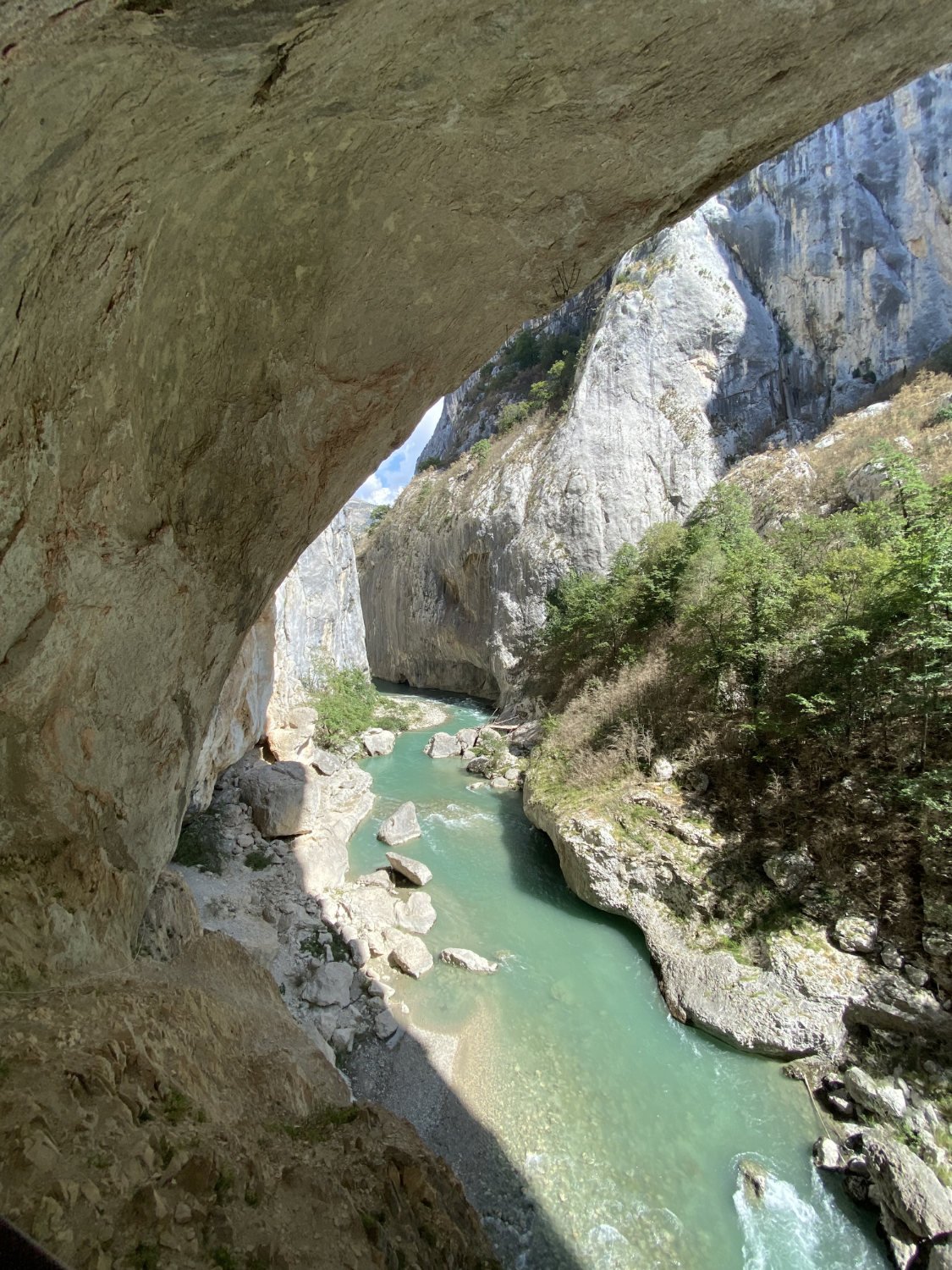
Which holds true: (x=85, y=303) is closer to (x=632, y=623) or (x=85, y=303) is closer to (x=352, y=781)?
(x=352, y=781)

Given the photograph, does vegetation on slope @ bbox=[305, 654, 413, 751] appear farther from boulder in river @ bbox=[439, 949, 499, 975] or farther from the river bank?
boulder in river @ bbox=[439, 949, 499, 975]

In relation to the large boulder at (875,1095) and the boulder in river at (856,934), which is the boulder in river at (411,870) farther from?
the large boulder at (875,1095)

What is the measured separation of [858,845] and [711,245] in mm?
25650

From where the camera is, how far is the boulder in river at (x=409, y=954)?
23.7 feet

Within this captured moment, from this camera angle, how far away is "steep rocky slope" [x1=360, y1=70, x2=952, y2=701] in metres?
20.8

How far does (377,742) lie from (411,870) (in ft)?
28.2

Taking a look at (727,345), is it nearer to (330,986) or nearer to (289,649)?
(289,649)

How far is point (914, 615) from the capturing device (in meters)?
7.08

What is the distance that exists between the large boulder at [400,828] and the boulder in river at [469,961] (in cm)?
353

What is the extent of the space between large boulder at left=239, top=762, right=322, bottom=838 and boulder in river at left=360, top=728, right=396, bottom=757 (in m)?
5.41

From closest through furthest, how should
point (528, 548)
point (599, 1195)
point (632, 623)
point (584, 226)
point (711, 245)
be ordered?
1. point (584, 226)
2. point (599, 1195)
3. point (632, 623)
4. point (528, 548)
5. point (711, 245)

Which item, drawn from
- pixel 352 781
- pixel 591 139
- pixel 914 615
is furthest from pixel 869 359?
pixel 591 139

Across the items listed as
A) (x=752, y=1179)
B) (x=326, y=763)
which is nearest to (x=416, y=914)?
(x=752, y=1179)

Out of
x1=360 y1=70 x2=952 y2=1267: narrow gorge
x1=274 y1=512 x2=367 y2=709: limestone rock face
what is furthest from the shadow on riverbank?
x1=274 y1=512 x2=367 y2=709: limestone rock face
